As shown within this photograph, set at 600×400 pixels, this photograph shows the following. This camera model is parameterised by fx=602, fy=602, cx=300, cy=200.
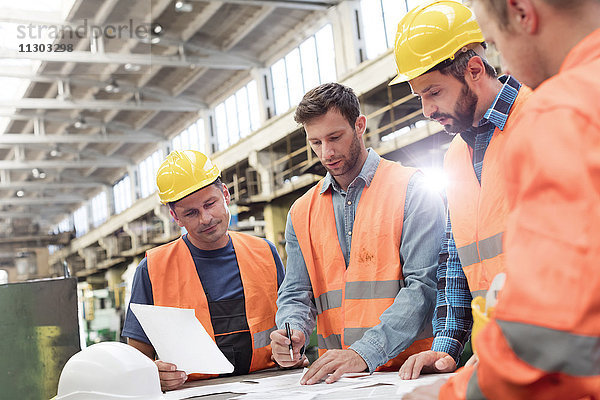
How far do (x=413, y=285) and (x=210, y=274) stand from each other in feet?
4.51

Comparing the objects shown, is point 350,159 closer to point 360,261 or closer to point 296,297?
point 360,261

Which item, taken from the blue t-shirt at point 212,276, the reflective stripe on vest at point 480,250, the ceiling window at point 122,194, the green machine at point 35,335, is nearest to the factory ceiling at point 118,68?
the ceiling window at point 122,194

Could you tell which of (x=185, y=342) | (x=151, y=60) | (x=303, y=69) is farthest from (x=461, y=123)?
(x=151, y=60)

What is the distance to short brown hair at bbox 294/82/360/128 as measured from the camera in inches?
113

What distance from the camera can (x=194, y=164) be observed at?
3562 millimetres

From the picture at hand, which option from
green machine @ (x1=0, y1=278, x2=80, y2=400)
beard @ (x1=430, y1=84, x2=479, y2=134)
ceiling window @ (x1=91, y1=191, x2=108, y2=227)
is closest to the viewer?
beard @ (x1=430, y1=84, x2=479, y2=134)

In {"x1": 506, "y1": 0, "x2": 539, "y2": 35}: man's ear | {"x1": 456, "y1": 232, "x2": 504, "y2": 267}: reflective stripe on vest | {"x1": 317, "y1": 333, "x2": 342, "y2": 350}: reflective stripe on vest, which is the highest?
{"x1": 506, "y1": 0, "x2": 539, "y2": 35}: man's ear

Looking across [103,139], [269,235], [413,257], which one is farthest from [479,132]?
[103,139]

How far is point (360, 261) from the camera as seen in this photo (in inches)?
108

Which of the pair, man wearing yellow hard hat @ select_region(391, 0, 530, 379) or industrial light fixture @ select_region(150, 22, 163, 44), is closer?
man wearing yellow hard hat @ select_region(391, 0, 530, 379)

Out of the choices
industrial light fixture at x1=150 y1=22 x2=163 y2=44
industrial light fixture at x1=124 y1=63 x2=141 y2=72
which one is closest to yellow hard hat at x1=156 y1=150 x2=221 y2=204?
industrial light fixture at x1=150 y1=22 x2=163 y2=44

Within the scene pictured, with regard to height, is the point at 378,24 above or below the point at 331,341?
above

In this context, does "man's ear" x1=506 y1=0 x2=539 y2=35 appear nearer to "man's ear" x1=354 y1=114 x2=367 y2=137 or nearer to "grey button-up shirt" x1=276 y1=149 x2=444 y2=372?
"grey button-up shirt" x1=276 y1=149 x2=444 y2=372

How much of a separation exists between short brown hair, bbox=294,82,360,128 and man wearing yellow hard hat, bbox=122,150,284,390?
914 millimetres
